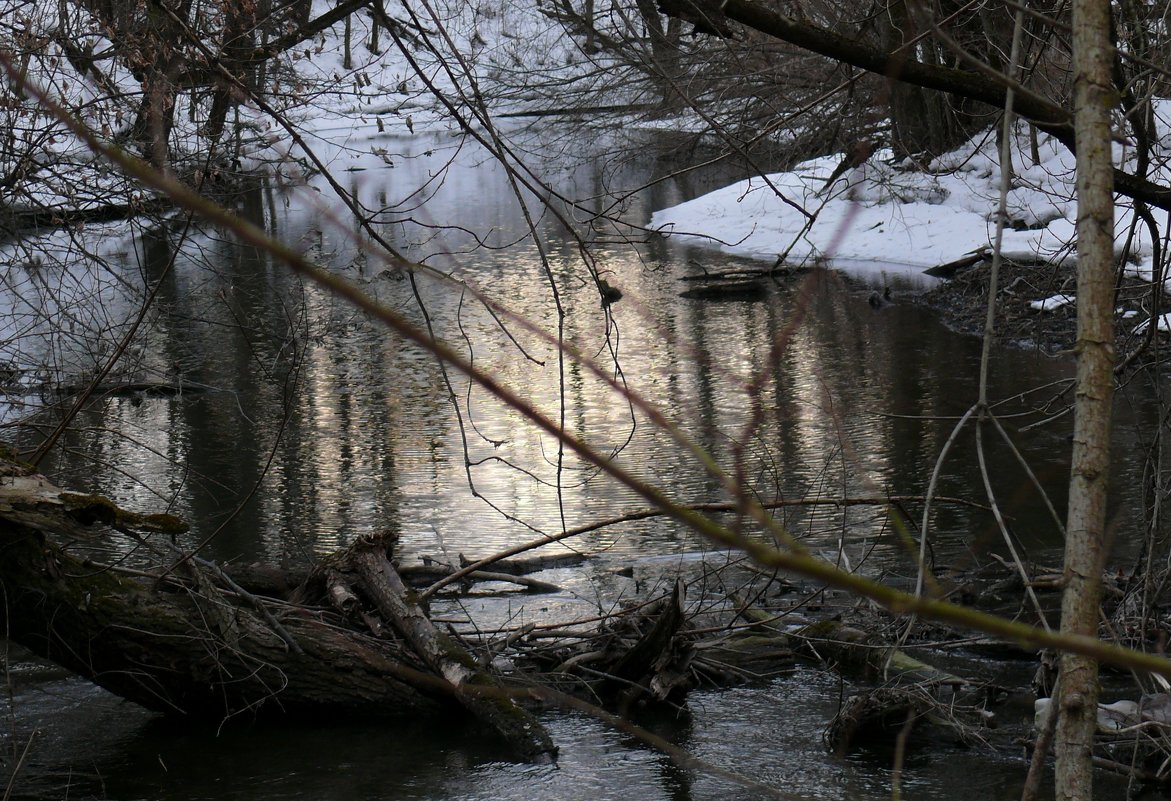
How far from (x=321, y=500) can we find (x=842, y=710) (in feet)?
16.6

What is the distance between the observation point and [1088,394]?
1483mm

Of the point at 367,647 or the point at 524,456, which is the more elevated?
the point at 524,456

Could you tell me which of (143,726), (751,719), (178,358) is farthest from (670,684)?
(178,358)

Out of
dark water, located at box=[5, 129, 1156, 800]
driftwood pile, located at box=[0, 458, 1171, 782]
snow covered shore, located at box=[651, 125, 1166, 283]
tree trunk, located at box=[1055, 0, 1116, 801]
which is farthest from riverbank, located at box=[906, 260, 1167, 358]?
tree trunk, located at box=[1055, 0, 1116, 801]

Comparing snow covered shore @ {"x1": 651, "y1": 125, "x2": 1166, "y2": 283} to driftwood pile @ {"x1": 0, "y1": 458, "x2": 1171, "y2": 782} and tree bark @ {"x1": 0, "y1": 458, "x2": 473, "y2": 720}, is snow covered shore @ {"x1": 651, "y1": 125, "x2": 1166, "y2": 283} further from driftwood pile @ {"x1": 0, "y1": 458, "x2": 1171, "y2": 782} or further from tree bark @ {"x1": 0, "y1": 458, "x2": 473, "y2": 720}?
tree bark @ {"x1": 0, "y1": 458, "x2": 473, "y2": 720}

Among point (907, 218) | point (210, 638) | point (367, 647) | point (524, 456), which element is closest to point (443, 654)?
point (367, 647)

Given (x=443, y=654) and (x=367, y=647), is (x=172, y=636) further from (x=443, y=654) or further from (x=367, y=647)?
(x=443, y=654)

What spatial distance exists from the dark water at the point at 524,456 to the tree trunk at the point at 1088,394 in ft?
1.11

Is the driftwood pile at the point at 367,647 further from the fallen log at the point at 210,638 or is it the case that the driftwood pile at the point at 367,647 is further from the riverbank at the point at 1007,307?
the riverbank at the point at 1007,307

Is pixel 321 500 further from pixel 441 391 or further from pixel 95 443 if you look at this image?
pixel 441 391

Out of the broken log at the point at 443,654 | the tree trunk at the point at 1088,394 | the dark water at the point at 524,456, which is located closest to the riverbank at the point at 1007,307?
the dark water at the point at 524,456

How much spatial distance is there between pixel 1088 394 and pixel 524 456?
28.6 ft

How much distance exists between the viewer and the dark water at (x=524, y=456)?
4984 mm

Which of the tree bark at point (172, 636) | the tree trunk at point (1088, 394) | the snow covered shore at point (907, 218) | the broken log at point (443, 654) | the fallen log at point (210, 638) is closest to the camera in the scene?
the tree trunk at point (1088, 394)
